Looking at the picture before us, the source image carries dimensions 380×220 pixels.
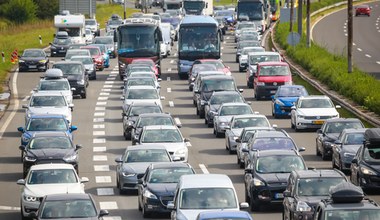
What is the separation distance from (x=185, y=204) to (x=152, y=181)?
174 inches

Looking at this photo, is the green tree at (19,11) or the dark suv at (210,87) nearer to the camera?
the dark suv at (210,87)

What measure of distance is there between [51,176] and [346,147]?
9608 mm

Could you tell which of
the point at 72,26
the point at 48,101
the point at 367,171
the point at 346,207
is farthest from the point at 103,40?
the point at 346,207

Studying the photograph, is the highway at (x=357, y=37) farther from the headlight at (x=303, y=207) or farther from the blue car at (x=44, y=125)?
the headlight at (x=303, y=207)

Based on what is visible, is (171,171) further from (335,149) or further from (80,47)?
(80,47)

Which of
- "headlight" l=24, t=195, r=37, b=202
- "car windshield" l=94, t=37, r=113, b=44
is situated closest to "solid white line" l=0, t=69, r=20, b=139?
"car windshield" l=94, t=37, r=113, b=44

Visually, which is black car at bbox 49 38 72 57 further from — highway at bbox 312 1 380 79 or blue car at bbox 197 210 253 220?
blue car at bbox 197 210 253 220

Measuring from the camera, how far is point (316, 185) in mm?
30094

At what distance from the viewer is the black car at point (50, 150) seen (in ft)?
128

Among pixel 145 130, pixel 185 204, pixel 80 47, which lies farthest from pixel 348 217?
pixel 80 47

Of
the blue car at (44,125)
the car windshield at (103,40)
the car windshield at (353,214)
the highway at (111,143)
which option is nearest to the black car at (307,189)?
the highway at (111,143)

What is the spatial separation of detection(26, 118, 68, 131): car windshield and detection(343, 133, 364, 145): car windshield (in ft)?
33.4

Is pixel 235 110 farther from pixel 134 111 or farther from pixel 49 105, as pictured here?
pixel 49 105

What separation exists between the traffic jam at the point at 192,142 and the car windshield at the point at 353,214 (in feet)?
0.06
